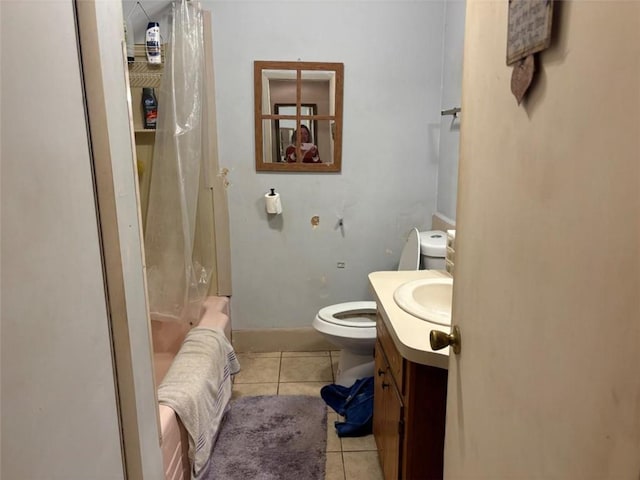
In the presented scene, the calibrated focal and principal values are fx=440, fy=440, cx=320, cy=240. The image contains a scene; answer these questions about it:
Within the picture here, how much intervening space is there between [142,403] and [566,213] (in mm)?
A: 929

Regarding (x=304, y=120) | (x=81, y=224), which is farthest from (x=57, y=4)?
(x=304, y=120)

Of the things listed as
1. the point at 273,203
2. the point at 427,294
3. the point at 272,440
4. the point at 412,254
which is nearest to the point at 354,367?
the point at 272,440

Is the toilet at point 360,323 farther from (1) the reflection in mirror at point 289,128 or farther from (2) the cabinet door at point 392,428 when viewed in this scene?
(1) the reflection in mirror at point 289,128

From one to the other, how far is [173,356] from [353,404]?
1.00m

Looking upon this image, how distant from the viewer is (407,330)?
136cm

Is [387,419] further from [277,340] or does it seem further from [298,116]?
[298,116]

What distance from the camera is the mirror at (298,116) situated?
2.52m

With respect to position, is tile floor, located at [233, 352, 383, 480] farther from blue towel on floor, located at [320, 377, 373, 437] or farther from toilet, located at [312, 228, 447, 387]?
toilet, located at [312, 228, 447, 387]

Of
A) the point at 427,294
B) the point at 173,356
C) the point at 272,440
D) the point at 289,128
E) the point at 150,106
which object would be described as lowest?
the point at 272,440

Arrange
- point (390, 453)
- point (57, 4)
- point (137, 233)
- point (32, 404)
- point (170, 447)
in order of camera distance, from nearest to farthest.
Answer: point (32, 404)
point (57, 4)
point (137, 233)
point (170, 447)
point (390, 453)

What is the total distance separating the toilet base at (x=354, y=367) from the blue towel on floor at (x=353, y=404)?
36 millimetres

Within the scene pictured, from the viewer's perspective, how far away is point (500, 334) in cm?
74

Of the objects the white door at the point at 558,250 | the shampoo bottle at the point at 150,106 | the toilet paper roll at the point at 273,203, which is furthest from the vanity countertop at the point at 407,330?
the shampoo bottle at the point at 150,106

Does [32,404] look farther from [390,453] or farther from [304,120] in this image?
[304,120]
